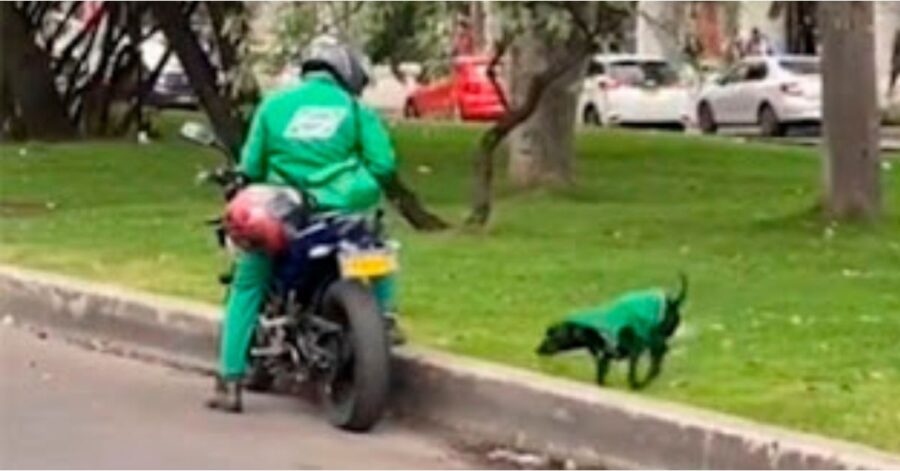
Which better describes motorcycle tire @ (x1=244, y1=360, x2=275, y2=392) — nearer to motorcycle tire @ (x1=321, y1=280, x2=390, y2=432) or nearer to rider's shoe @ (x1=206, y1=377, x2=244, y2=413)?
rider's shoe @ (x1=206, y1=377, x2=244, y2=413)

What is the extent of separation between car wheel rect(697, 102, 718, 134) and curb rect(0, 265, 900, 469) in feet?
96.8

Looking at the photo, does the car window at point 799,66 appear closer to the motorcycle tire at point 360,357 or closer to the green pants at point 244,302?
the green pants at point 244,302

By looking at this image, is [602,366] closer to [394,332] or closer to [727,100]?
[394,332]

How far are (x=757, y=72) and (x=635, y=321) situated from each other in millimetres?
31265

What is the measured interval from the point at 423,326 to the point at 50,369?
5.66 feet

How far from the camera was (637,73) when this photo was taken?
41.2 meters

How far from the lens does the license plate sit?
9.54 meters

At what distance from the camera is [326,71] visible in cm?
994

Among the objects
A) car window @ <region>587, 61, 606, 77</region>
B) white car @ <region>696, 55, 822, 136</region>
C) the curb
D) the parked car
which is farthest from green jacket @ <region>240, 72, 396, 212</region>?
the parked car

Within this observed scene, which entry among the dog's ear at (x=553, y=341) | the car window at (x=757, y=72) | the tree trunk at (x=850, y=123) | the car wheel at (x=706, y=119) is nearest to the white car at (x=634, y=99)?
the car wheel at (x=706, y=119)

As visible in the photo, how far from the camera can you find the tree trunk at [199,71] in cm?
Answer: 1789

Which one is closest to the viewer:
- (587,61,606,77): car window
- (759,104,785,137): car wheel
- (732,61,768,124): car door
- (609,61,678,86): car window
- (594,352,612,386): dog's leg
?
(594,352,612,386): dog's leg

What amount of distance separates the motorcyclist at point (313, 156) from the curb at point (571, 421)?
351 mm

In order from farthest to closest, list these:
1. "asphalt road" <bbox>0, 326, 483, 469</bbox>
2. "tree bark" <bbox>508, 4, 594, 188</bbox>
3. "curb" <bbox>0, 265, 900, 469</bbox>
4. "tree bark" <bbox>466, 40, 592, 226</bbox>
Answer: "tree bark" <bbox>508, 4, 594, 188</bbox> < "tree bark" <bbox>466, 40, 592, 226</bbox> < "asphalt road" <bbox>0, 326, 483, 469</bbox> < "curb" <bbox>0, 265, 900, 469</bbox>
